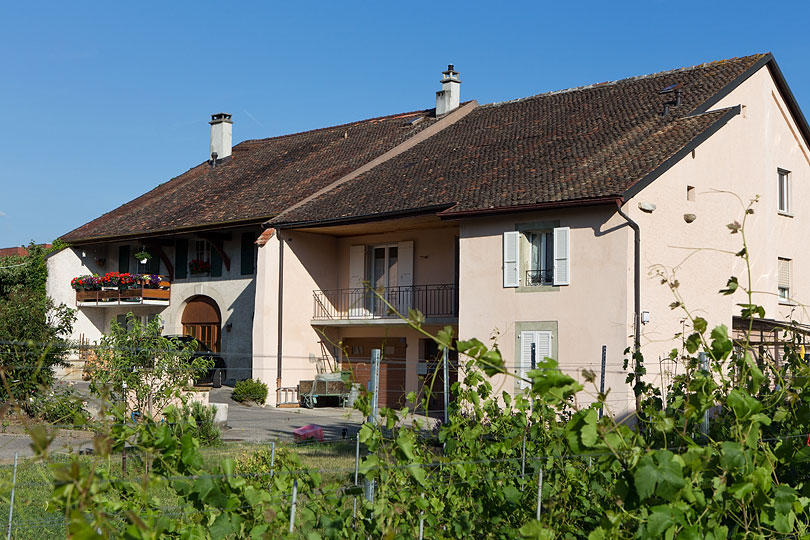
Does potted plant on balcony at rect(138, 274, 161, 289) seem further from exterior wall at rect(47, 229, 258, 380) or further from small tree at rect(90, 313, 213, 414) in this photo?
small tree at rect(90, 313, 213, 414)

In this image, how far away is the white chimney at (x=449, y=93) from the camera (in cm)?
2994

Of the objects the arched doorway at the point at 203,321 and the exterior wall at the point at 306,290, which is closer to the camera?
the exterior wall at the point at 306,290

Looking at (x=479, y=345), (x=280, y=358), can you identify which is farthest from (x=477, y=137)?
(x=479, y=345)

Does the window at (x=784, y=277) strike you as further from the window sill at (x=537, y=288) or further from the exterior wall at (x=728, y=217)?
the window sill at (x=537, y=288)

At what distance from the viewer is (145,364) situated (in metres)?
13.2

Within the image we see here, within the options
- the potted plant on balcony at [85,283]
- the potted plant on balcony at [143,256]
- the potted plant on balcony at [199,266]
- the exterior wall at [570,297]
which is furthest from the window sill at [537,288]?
the potted plant on balcony at [85,283]

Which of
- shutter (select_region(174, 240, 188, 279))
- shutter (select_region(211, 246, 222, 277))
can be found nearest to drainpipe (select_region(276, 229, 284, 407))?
shutter (select_region(211, 246, 222, 277))

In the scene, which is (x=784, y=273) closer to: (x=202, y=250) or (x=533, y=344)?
(x=533, y=344)

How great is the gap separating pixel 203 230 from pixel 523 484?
23.1m

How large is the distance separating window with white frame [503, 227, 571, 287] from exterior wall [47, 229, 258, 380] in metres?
7.44

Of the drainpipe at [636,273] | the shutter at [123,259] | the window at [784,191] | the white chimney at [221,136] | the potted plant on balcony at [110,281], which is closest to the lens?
the drainpipe at [636,273]

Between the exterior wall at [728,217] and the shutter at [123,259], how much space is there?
64.1ft

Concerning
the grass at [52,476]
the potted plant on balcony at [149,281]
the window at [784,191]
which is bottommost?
the grass at [52,476]

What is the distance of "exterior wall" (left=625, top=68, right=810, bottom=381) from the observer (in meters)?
20.1
